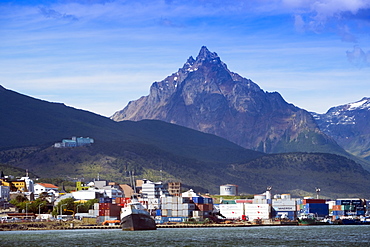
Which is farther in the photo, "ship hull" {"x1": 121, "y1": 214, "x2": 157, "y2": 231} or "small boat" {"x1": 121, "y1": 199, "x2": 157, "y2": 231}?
"ship hull" {"x1": 121, "y1": 214, "x2": 157, "y2": 231}

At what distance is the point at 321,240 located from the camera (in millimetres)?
147000

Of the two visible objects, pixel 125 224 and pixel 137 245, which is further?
pixel 125 224

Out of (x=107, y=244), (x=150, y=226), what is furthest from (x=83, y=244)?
(x=150, y=226)

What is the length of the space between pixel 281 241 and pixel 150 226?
5685cm

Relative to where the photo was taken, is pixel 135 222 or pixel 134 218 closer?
pixel 134 218

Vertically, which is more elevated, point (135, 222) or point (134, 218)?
point (134, 218)

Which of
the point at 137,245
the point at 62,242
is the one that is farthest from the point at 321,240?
the point at 62,242

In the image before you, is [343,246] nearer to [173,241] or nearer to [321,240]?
[321,240]

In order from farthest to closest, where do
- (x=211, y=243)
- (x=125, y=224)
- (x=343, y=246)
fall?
(x=125, y=224) → (x=211, y=243) → (x=343, y=246)

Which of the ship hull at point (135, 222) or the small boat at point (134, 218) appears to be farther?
the ship hull at point (135, 222)

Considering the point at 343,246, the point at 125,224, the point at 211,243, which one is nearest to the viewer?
the point at 343,246

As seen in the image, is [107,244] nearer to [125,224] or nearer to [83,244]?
[83,244]

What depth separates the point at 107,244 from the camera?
136375 mm

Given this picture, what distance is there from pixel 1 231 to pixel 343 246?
95207 millimetres
